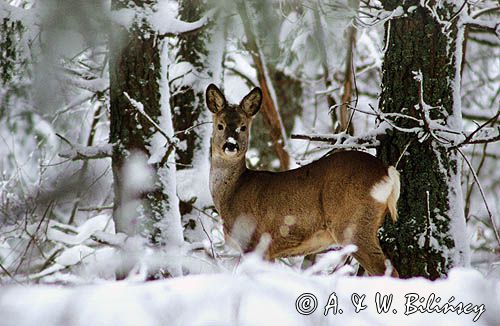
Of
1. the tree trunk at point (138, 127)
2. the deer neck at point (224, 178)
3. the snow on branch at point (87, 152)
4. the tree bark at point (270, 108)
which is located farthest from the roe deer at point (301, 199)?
the tree bark at point (270, 108)

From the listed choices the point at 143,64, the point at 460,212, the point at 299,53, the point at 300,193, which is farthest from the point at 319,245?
the point at 299,53

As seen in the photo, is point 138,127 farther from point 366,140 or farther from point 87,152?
point 366,140

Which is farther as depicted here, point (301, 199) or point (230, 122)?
point (230, 122)

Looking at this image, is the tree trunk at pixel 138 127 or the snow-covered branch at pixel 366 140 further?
the tree trunk at pixel 138 127

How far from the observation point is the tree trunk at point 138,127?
211 inches

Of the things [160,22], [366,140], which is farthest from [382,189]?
[160,22]

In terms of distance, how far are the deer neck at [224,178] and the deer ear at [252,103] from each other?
423 mm

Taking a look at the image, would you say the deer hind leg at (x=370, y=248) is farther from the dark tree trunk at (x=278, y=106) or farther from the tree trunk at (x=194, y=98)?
the dark tree trunk at (x=278, y=106)

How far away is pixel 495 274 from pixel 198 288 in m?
2.20

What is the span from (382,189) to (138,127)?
6.33 ft

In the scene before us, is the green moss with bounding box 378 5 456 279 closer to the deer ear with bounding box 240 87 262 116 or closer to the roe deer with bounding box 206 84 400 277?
the roe deer with bounding box 206 84 400 277

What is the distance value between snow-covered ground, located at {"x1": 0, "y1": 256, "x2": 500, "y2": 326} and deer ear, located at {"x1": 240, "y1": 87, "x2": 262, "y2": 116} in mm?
2697

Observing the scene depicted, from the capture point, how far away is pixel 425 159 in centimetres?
479

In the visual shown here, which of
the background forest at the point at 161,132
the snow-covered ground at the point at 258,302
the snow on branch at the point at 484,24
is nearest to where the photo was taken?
the snow-covered ground at the point at 258,302
